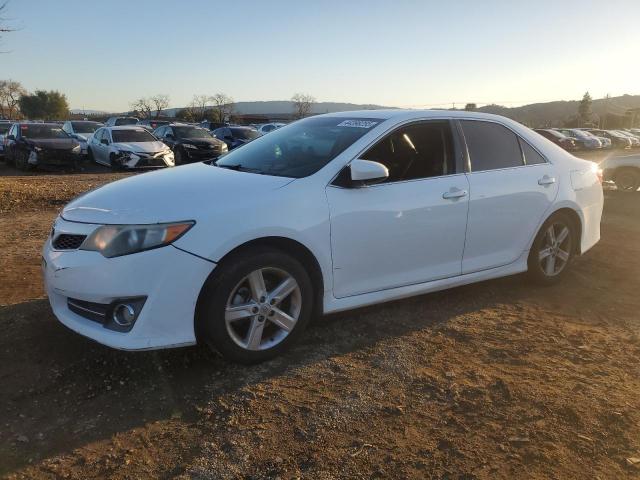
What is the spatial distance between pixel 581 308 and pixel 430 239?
166 cm

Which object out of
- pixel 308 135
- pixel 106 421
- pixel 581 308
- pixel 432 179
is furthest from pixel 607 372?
pixel 106 421

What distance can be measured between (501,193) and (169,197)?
266cm

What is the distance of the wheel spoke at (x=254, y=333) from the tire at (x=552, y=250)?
8.97 ft

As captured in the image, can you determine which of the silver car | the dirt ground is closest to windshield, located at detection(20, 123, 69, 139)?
the silver car

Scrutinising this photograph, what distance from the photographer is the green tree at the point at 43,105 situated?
80.3 meters

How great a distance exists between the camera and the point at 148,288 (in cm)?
289

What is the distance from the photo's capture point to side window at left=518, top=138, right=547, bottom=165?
184 inches

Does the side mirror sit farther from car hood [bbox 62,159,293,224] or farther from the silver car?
the silver car

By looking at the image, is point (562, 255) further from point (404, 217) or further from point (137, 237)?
point (137, 237)

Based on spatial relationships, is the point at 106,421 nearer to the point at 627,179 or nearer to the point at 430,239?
the point at 430,239

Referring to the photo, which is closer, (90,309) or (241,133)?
(90,309)

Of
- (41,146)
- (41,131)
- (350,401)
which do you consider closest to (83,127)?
(41,131)

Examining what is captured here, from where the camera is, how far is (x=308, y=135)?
4.20m

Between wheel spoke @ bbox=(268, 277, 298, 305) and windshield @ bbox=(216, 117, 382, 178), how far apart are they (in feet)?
2.36
